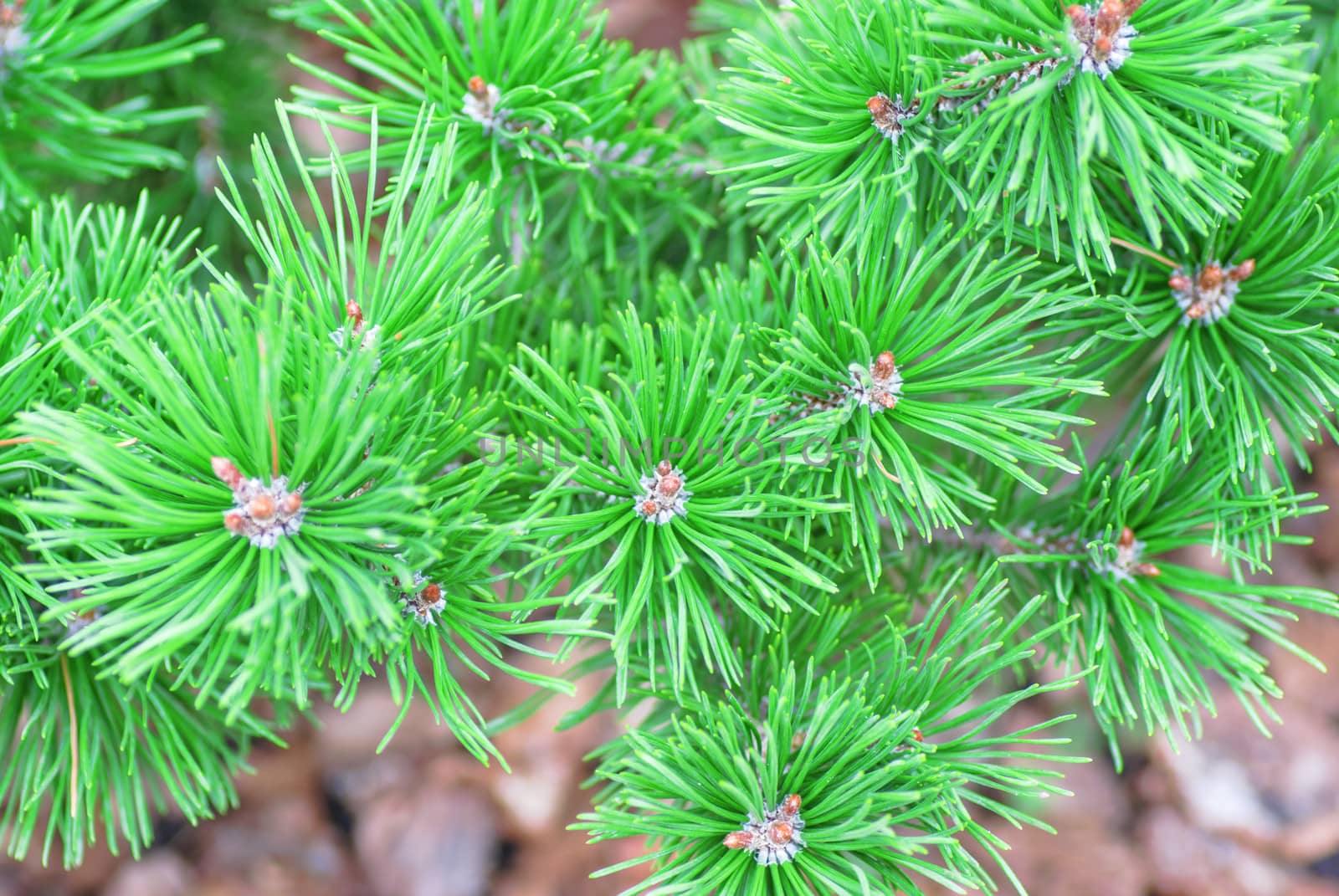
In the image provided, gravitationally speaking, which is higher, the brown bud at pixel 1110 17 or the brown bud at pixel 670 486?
the brown bud at pixel 1110 17

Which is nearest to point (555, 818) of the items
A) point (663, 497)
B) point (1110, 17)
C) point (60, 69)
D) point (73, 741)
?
point (73, 741)

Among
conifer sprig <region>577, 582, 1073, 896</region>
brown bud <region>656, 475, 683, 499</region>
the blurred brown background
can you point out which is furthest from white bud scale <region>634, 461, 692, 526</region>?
the blurred brown background

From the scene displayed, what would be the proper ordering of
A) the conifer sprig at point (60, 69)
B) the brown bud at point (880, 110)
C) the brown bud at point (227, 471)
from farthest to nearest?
the conifer sprig at point (60, 69)
the brown bud at point (880, 110)
the brown bud at point (227, 471)

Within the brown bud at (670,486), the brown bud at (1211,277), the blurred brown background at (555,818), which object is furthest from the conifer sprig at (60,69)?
the blurred brown background at (555,818)

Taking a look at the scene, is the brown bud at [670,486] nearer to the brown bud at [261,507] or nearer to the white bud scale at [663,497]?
the white bud scale at [663,497]

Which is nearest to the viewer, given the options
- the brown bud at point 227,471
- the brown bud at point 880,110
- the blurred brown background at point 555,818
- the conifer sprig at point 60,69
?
the brown bud at point 227,471

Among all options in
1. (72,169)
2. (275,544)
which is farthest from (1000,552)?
(72,169)

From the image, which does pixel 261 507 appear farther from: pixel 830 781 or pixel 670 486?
pixel 830 781
